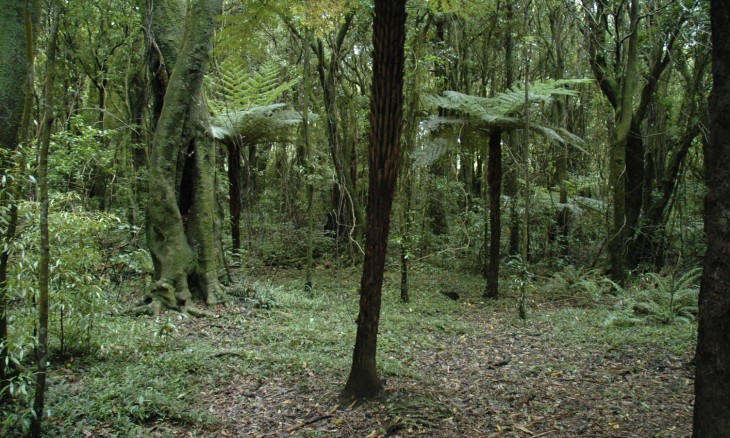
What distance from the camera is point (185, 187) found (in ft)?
25.1

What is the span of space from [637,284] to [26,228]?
10.4m

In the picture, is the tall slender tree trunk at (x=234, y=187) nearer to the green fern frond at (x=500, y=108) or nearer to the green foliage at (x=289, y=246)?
the green foliage at (x=289, y=246)

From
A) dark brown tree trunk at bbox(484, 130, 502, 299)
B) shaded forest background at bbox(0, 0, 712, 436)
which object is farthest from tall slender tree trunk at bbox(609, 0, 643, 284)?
dark brown tree trunk at bbox(484, 130, 502, 299)

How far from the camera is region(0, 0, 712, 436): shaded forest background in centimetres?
397

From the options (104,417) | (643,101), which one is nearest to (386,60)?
(104,417)

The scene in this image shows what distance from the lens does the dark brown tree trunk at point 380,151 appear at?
3.58 m

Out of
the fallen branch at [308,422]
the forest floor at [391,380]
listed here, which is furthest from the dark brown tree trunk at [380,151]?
the forest floor at [391,380]

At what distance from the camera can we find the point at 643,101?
34.4 feet

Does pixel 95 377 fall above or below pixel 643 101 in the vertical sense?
below

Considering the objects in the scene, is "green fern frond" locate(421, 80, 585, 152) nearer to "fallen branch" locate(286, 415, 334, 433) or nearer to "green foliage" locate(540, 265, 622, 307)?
"green foliage" locate(540, 265, 622, 307)

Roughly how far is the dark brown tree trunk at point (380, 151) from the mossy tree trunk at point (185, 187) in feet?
12.2

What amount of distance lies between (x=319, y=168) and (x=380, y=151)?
7438mm

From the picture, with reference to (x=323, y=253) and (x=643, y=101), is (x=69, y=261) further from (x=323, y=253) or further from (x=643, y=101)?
(x=643, y=101)

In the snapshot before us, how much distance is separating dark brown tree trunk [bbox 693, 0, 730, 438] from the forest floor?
1.70 meters
